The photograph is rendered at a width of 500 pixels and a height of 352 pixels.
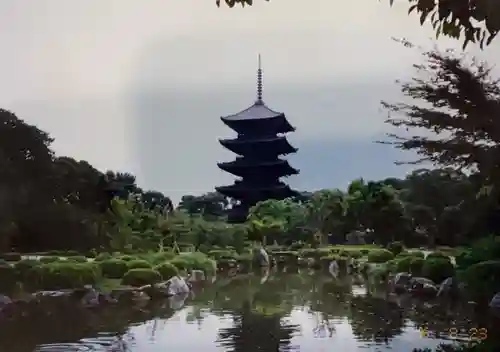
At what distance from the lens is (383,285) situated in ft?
29.0

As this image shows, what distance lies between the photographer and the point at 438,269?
7.45 meters

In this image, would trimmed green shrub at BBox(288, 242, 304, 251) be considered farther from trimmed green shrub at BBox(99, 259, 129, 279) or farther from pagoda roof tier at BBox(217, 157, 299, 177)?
trimmed green shrub at BBox(99, 259, 129, 279)

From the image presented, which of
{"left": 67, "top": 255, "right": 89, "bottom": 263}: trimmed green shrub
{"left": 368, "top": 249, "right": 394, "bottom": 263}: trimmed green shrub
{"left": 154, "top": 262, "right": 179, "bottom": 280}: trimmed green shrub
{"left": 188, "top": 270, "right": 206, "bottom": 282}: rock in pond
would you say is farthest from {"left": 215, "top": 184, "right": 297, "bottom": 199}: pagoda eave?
{"left": 67, "top": 255, "right": 89, "bottom": 263}: trimmed green shrub

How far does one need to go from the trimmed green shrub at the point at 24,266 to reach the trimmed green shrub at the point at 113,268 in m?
0.97

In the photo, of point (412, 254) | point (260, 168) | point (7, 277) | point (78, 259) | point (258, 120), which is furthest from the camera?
point (258, 120)

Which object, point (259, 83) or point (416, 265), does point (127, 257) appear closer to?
point (416, 265)

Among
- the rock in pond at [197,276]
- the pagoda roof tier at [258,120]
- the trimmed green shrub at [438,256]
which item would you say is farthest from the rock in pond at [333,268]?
the pagoda roof tier at [258,120]

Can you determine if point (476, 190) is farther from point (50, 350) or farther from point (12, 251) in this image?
point (12, 251)

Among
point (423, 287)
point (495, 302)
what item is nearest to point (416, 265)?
point (423, 287)

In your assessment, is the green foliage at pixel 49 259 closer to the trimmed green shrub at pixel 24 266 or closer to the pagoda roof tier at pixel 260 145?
the trimmed green shrub at pixel 24 266

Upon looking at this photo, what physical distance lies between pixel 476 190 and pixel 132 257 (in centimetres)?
484

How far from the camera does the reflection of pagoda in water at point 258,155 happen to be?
1662cm

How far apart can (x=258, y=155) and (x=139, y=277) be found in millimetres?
9637

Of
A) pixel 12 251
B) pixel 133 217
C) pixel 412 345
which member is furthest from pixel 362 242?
pixel 412 345
